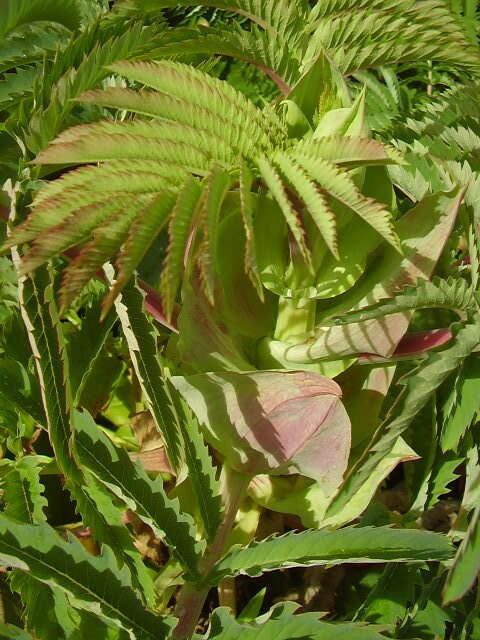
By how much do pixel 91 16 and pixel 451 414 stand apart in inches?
21.7

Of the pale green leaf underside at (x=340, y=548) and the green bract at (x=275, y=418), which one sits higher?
the green bract at (x=275, y=418)

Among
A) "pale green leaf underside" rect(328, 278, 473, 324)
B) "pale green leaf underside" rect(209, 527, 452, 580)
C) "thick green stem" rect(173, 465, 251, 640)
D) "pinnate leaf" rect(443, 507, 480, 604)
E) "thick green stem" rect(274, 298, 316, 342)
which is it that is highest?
"pale green leaf underside" rect(328, 278, 473, 324)

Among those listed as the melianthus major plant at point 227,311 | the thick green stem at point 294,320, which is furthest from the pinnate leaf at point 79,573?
the thick green stem at point 294,320

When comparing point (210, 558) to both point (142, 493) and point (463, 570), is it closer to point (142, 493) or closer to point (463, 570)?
point (142, 493)

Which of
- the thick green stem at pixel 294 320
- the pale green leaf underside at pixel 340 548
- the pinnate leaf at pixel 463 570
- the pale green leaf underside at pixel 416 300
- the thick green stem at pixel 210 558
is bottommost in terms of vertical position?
the thick green stem at pixel 210 558

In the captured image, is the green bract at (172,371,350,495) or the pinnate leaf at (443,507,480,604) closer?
the pinnate leaf at (443,507,480,604)

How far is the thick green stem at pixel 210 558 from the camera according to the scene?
26.0 inches

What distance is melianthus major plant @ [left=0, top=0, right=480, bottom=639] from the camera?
511 millimetres

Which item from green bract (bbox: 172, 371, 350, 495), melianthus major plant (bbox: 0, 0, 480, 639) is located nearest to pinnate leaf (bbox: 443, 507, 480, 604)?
melianthus major plant (bbox: 0, 0, 480, 639)

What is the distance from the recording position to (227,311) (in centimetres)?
70

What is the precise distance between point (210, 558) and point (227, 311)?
22 cm

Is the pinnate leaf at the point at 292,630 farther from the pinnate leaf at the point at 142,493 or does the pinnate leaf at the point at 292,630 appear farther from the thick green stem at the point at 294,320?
the thick green stem at the point at 294,320

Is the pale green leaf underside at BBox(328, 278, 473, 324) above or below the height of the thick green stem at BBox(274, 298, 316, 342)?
above

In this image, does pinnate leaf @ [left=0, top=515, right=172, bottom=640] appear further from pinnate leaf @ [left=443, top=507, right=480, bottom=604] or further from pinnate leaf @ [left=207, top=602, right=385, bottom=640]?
pinnate leaf @ [left=443, top=507, right=480, bottom=604]
